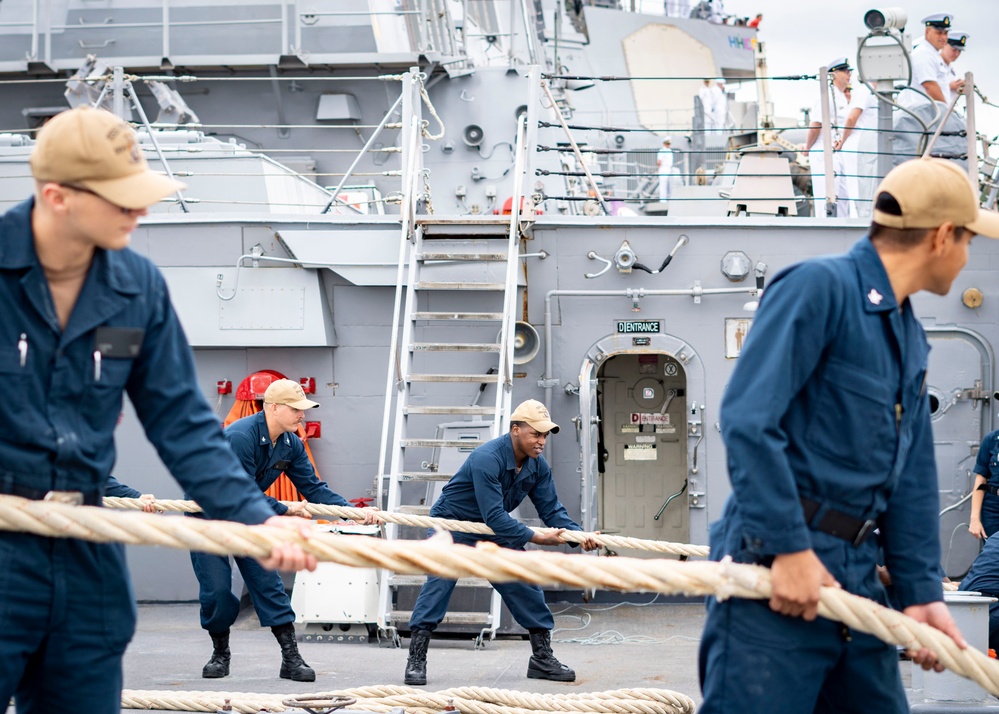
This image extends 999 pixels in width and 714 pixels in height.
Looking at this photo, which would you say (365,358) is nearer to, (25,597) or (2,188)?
(2,188)

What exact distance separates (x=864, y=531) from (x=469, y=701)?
9.58 feet

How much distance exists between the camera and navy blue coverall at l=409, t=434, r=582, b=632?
703 cm

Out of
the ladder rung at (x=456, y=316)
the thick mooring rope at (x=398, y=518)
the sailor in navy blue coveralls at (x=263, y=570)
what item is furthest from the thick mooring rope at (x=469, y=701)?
the ladder rung at (x=456, y=316)

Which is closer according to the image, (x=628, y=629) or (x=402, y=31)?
(x=628, y=629)

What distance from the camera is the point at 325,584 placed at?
8.89 meters

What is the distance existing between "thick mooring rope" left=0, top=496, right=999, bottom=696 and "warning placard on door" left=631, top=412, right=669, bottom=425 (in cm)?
831

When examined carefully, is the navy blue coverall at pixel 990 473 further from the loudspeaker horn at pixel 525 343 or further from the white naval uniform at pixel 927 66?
the loudspeaker horn at pixel 525 343

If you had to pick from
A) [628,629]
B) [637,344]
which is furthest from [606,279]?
[628,629]

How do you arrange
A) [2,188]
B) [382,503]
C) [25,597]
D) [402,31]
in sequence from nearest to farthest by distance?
1. [25,597]
2. [382,503]
3. [2,188]
4. [402,31]

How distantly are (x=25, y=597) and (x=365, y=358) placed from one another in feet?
25.3

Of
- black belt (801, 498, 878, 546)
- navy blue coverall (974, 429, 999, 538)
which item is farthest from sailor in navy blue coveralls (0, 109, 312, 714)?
navy blue coverall (974, 429, 999, 538)

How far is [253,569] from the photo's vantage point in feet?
23.0

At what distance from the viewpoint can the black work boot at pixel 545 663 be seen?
7.24m

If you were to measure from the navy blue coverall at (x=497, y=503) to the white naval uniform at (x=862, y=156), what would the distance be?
194 inches
